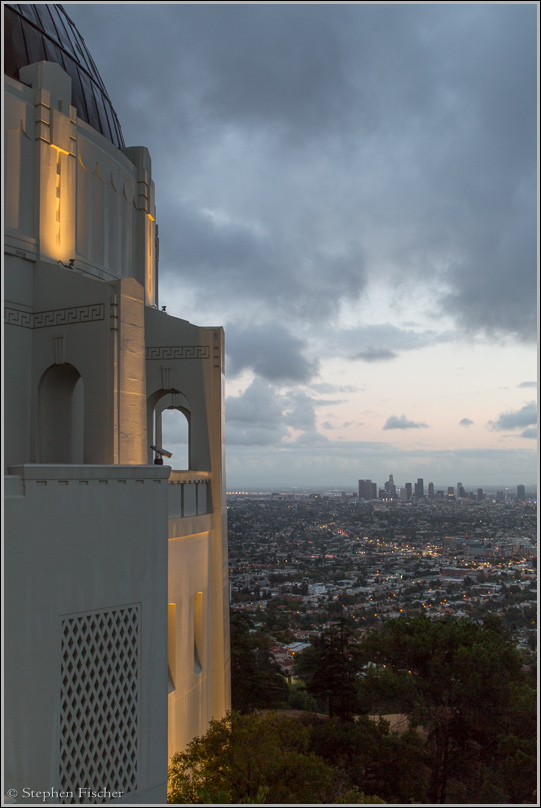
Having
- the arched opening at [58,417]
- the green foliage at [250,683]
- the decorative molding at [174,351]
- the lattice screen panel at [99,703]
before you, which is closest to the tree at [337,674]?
the green foliage at [250,683]

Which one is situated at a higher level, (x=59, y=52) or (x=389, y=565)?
(x=59, y=52)

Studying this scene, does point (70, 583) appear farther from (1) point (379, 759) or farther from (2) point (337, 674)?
(2) point (337, 674)

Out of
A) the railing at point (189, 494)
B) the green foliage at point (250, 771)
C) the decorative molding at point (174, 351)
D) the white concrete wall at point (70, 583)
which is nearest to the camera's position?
the white concrete wall at point (70, 583)

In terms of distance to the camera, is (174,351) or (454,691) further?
(454,691)

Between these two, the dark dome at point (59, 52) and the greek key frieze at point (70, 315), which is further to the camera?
the dark dome at point (59, 52)

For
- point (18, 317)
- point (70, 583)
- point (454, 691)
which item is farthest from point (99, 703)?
point (454, 691)

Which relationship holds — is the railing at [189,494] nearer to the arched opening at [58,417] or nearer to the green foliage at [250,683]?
the arched opening at [58,417]

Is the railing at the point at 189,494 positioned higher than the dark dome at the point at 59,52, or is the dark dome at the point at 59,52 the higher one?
the dark dome at the point at 59,52

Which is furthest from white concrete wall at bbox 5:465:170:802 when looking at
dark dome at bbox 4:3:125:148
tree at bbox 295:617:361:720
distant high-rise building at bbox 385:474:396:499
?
distant high-rise building at bbox 385:474:396:499
